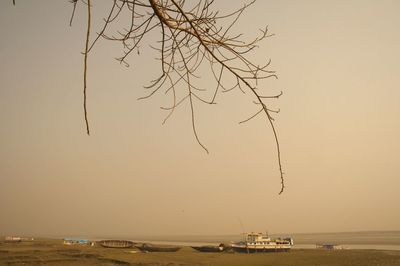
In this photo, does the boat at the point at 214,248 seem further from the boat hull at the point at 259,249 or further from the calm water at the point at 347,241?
the calm water at the point at 347,241

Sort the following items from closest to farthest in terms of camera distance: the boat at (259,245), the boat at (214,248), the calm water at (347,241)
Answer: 1. the boat at (259,245)
2. the boat at (214,248)
3. the calm water at (347,241)

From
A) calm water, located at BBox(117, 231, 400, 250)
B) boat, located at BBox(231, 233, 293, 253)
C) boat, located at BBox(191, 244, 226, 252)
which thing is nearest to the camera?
boat, located at BBox(231, 233, 293, 253)

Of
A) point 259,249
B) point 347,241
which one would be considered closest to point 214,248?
point 259,249

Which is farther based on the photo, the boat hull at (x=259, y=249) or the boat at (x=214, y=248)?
the boat at (x=214, y=248)

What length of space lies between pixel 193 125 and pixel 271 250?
1502 inches

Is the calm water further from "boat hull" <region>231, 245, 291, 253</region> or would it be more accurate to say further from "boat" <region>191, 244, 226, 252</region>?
"boat" <region>191, 244, 226, 252</region>

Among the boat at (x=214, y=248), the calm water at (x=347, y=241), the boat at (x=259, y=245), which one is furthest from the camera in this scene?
the calm water at (x=347, y=241)

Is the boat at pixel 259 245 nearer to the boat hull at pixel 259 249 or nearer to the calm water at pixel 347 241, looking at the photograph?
the boat hull at pixel 259 249

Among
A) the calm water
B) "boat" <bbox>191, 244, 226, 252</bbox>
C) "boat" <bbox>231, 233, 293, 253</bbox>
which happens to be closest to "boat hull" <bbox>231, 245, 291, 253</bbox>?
"boat" <bbox>231, 233, 293, 253</bbox>

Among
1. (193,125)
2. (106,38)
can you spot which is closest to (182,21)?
(106,38)

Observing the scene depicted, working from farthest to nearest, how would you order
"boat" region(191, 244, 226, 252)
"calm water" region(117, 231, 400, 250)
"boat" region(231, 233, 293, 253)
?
"calm water" region(117, 231, 400, 250), "boat" region(191, 244, 226, 252), "boat" region(231, 233, 293, 253)

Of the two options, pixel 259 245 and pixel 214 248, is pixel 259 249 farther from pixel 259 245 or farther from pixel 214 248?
pixel 214 248

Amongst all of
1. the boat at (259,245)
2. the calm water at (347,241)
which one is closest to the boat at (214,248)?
the boat at (259,245)

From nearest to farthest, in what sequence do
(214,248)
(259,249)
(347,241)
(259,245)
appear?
(259,245) → (259,249) → (214,248) → (347,241)
